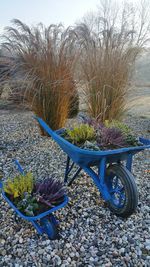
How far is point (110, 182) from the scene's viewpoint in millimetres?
1845

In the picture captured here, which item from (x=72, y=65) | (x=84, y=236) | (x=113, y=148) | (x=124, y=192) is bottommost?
(x=84, y=236)

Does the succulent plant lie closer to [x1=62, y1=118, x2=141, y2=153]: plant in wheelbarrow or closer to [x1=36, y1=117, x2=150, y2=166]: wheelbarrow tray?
[x1=36, y1=117, x2=150, y2=166]: wheelbarrow tray

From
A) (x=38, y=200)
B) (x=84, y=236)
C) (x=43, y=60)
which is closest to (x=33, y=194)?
(x=38, y=200)

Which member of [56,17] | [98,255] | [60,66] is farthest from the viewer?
[56,17]

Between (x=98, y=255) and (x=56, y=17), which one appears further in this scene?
(x=56, y=17)

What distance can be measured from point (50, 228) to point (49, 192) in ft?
0.70

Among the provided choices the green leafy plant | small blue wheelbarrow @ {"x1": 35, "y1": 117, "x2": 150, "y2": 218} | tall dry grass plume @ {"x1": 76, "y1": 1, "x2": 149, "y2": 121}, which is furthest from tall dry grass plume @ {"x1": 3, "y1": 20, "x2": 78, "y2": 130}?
the green leafy plant

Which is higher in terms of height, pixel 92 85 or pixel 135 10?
pixel 135 10

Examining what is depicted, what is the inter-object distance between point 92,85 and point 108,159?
165 centimetres

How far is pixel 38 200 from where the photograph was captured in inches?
59.1

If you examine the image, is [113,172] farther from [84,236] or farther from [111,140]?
[84,236]

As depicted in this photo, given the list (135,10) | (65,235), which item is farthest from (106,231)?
(135,10)

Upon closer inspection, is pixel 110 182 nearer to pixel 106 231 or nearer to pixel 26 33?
pixel 106 231

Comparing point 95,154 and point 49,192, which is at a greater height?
point 95,154
